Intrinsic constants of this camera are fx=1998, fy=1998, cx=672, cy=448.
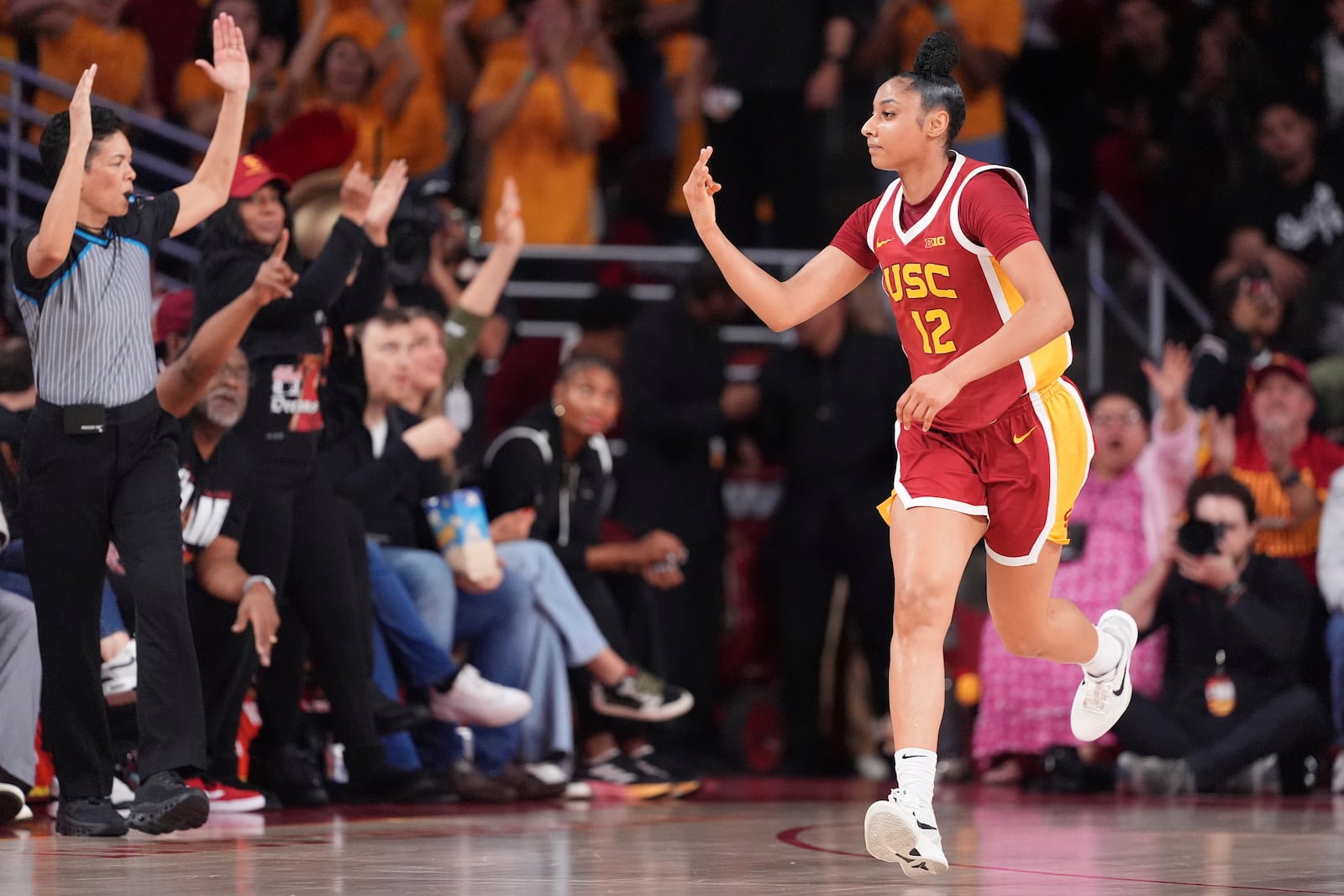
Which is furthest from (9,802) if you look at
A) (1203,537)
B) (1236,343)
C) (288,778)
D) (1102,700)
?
(1236,343)

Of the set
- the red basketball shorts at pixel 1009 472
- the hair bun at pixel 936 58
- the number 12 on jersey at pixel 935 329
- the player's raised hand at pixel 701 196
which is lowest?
the red basketball shorts at pixel 1009 472

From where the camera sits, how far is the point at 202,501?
263 inches

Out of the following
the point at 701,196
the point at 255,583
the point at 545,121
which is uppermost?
the point at 545,121

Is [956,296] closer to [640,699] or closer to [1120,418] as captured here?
[640,699]

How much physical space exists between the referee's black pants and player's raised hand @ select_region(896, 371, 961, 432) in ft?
7.37

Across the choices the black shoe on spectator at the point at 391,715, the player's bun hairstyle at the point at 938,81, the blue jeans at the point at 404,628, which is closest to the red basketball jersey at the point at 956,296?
the player's bun hairstyle at the point at 938,81

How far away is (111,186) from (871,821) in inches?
113

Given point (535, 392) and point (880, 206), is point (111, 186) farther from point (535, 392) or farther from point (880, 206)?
point (535, 392)

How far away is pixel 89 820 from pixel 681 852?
1.71m

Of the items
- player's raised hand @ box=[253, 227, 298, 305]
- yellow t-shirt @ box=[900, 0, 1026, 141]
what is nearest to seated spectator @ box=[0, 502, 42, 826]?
player's raised hand @ box=[253, 227, 298, 305]

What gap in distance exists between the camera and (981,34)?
11.2 meters

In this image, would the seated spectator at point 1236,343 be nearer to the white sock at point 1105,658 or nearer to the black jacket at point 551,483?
the black jacket at point 551,483

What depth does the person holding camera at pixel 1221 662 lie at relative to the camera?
8375mm

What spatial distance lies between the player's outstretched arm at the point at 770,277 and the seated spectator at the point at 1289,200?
5.74 metres
